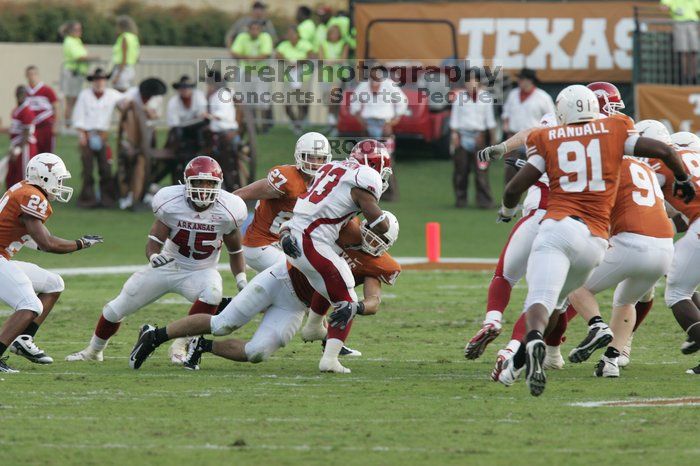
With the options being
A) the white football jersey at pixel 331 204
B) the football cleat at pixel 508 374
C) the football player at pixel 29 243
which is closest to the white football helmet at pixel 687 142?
the white football jersey at pixel 331 204

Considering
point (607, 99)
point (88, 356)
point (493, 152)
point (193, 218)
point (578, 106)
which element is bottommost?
point (88, 356)

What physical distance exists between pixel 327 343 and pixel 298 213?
0.82 metres

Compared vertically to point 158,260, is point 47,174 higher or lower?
higher

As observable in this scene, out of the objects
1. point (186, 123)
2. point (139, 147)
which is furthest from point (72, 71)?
point (186, 123)

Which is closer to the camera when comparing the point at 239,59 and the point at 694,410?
the point at 694,410

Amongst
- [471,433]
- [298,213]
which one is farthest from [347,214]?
[471,433]

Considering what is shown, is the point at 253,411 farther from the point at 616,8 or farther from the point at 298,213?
the point at 616,8

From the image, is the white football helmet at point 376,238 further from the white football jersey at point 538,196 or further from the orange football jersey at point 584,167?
the orange football jersey at point 584,167

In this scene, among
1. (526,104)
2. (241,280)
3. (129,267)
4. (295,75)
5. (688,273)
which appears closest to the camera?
(688,273)

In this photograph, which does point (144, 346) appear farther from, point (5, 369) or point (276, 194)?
point (276, 194)

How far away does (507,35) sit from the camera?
21.3m

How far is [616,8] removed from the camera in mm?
21078

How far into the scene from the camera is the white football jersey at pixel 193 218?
9070mm
